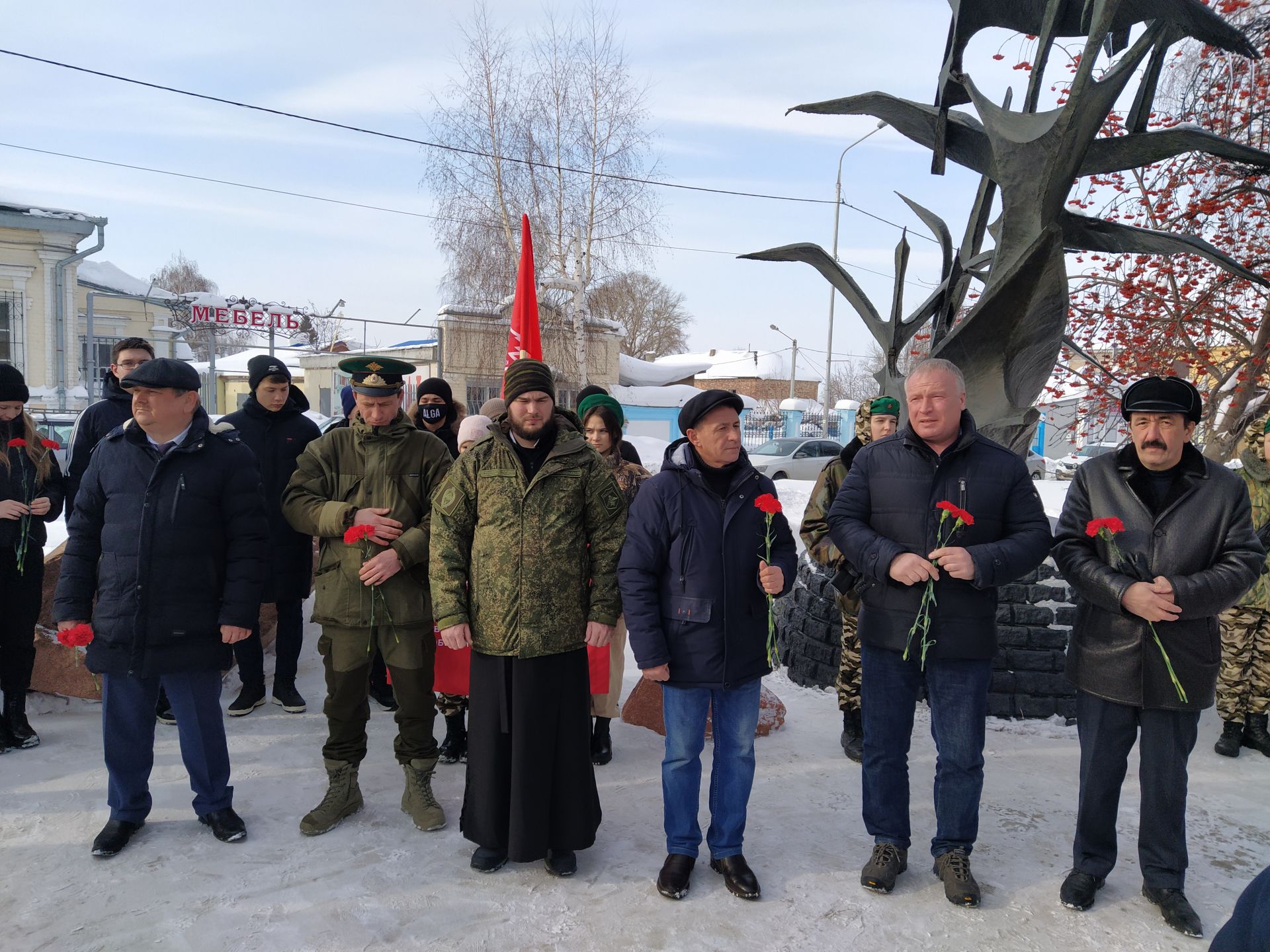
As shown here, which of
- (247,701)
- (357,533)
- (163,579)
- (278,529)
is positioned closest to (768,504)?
(357,533)

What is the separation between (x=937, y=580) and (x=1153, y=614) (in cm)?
68

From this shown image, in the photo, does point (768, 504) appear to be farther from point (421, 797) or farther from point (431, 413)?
point (431, 413)

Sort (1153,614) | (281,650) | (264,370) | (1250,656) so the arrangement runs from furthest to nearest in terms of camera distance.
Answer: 1. (281,650)
2. (264,370)
3. (1250,656)
4. (1153,614)

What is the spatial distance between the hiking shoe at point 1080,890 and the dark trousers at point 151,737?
3.17m

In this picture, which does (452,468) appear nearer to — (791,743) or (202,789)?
(202,789)

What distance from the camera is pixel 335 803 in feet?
11.6

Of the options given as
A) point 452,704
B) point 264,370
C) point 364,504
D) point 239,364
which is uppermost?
point 239,364

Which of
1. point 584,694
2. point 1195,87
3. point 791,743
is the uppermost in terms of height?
point 1195,87

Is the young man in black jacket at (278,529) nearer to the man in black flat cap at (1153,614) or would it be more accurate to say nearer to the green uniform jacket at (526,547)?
the green uniform jacket at (526,547)

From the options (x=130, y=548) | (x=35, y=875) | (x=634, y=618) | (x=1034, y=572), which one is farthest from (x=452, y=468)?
(x=1034, y=572)

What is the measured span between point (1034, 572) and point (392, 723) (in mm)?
3727

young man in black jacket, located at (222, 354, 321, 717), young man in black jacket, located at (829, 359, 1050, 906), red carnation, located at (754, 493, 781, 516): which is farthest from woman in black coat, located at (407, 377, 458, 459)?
young man in black jacket, located at (829, 359, 1050, 906)

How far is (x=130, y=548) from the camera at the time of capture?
325 centimetres

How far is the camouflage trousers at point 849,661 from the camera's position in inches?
175
